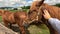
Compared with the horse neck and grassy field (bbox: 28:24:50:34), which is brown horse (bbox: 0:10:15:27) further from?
the horse neck

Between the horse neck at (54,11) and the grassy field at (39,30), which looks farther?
the grassy field at (39,30)

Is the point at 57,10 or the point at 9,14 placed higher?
the point at 57,10

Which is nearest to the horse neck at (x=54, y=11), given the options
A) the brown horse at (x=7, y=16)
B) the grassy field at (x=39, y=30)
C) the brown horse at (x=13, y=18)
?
the grassy field at (x=39, y=30)

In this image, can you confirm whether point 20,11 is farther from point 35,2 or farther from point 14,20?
point 35,2

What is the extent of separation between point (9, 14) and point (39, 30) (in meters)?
0.81

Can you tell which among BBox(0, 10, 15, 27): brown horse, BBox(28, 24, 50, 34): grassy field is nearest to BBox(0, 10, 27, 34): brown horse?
BBox(0, 10, 15, 27): brown horse

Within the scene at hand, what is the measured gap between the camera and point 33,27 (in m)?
4.00

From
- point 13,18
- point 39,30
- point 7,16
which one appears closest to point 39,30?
point 39,30

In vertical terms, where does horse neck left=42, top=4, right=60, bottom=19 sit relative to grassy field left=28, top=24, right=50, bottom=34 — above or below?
above

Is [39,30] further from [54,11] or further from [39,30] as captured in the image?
[54,11]

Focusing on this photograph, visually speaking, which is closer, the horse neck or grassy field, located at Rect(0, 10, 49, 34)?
the horse neck

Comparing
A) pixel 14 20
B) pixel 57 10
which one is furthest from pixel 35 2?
pixel 14 20

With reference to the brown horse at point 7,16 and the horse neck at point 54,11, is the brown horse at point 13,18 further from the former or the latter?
the horse neck at point 54,11

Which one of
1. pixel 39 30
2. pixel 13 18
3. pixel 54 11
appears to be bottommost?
pixel 39 30
